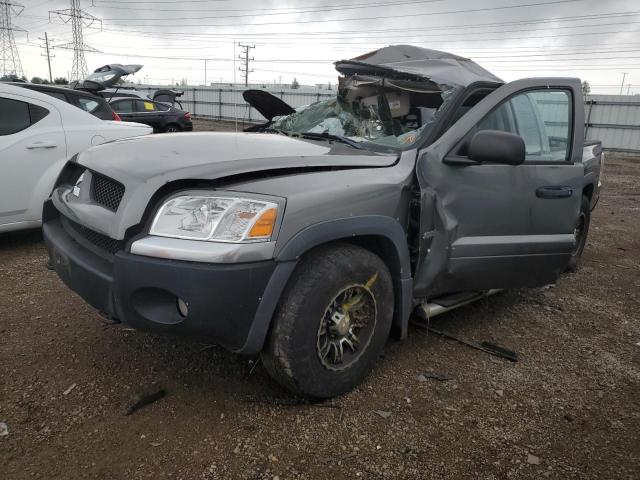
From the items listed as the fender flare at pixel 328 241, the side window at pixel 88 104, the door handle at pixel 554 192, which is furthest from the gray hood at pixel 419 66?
the side window at pixel 88 104

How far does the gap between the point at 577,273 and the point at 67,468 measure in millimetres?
4733

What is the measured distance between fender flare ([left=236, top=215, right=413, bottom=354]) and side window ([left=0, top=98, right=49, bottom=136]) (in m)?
3.79

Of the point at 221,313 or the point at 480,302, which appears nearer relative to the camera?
the point at 221,313

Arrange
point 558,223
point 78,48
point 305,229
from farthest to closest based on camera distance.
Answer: point 78,48 < point 558,223 < point 305,229

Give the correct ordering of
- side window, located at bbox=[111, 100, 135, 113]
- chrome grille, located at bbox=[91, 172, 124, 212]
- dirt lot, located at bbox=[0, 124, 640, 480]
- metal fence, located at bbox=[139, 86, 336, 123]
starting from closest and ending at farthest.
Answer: dirt lot, located at bbox=[0, 124, 640, 480] < chrome grille, located at bbox=[91, 172, 124, 212] < side window, located at bbox=[111, 100, 135, 113] < metal fence, located at bbox=[139, 86, 336, 123]

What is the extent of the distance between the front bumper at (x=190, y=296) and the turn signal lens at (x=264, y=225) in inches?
4.6

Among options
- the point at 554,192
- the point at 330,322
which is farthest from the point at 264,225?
the point at 554,192

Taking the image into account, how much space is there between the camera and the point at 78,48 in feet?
164

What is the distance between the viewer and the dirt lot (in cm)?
209

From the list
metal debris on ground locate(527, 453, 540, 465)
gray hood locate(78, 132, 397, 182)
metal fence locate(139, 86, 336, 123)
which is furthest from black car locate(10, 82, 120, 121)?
metal fence locate(139, 86, 336, 123)

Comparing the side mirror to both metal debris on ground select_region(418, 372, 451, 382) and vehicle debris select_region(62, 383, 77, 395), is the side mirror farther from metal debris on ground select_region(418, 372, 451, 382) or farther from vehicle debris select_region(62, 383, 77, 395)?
vehicle debris select_region(62, 383, 77, 395)

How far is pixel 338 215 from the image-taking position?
230cm

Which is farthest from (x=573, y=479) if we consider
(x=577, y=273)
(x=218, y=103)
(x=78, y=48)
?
(x=78, y=48)

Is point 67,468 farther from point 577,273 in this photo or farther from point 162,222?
point 577,273
